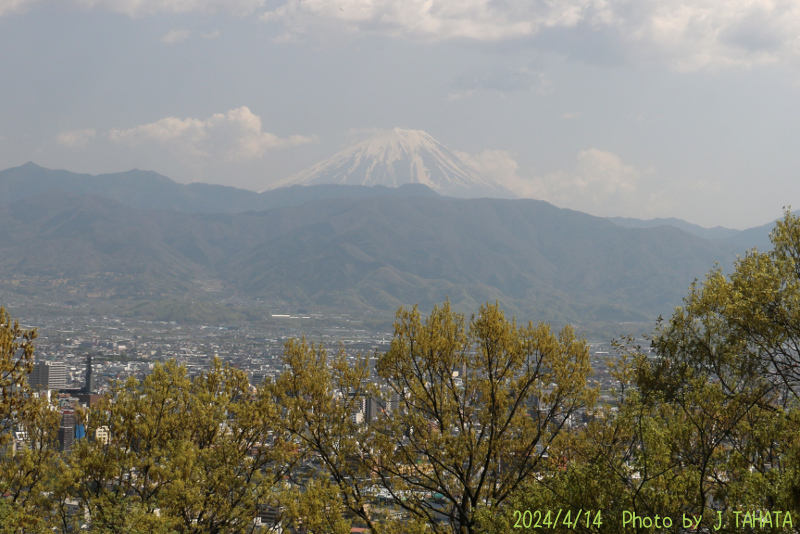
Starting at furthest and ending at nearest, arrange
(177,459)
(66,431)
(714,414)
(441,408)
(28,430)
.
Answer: (66,431) < (28,430) < (441,408) < (177,459) < (714,414)

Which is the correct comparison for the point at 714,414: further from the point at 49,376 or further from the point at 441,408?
the point at 49,376

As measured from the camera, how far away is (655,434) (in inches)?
301

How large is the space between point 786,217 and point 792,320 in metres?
2.32

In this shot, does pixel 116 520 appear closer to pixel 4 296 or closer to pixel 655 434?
pixel 655 434

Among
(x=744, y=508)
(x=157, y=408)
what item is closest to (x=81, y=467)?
(x=157, y=408)

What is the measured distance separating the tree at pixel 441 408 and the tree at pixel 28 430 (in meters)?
3.65

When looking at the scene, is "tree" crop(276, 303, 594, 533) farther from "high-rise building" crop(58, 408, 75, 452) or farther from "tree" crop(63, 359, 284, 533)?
"high-rise building" crop(58, 408, 75, 452)

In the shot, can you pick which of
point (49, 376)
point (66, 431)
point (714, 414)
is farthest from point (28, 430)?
point (49, 376)

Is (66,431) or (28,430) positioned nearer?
(28,430)

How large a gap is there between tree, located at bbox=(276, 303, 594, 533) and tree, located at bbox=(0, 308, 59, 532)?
365 centimetres

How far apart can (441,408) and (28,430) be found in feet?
23.9

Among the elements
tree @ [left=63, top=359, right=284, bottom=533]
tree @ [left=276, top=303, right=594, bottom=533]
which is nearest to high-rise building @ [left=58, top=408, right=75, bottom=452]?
tree @ [left=63, top=359, right=284, bottom=533]

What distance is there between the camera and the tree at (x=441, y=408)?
34.0 ft

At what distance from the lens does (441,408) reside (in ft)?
35.3
